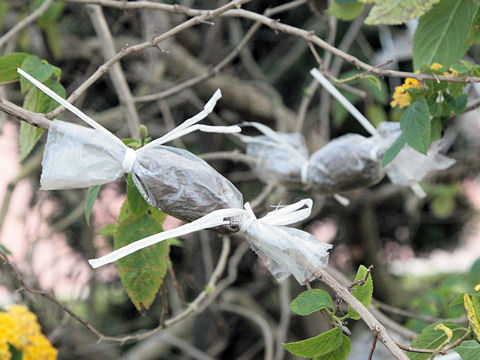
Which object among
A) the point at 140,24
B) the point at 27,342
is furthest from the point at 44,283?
the point at 140,24

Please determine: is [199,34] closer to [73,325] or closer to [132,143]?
[73,325]

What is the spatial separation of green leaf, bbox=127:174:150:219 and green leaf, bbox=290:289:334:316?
17 cm

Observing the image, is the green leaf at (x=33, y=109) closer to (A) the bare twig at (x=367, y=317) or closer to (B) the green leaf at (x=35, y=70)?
(B) the green leaf at (x=35, y=70)

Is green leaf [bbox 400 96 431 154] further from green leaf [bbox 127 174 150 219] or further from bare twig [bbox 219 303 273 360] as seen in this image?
bare twig [bbox 219 303 273 360]

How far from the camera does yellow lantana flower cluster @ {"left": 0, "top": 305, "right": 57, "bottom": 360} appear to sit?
0.74 meters

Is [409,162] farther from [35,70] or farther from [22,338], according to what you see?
[22,338]

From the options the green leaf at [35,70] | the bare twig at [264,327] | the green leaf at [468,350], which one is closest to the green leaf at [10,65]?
the green leaf at [35,70]

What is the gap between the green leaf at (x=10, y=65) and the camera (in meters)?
0.53

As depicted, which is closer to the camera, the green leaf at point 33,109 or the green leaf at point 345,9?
the green leaf at point 33,109

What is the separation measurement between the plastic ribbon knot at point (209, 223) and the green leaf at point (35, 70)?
204mm

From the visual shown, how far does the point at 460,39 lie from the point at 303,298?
369 mm

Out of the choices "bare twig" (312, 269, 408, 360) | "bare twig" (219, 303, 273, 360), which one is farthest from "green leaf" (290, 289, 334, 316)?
"bare twig" (219, 303, 273, 360)

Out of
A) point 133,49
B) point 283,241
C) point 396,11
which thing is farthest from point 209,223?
point 396,11

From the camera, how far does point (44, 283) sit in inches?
54.6
